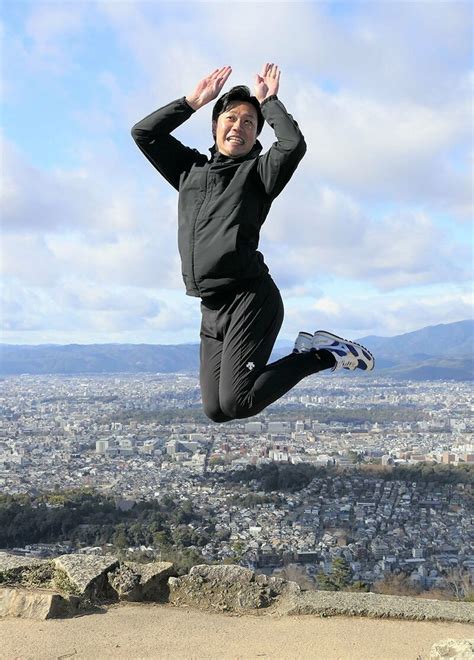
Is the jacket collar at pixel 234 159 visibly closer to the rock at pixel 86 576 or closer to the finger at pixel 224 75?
the finger at pixel 224 75

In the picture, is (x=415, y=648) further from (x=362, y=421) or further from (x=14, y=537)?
(x=362, y=421)

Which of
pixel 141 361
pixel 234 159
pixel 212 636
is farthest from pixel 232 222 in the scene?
pixel 141 361

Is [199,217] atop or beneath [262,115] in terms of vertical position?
beneath

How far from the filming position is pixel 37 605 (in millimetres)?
4617

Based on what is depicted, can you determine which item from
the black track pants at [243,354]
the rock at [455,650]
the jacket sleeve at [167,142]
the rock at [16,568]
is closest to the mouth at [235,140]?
the jacket sleeve at [167,142]

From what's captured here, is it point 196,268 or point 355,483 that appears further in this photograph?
point 355,483

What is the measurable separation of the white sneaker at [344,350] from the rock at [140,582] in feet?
7.05

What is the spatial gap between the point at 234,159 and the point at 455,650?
2849mm

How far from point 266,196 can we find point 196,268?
562mm

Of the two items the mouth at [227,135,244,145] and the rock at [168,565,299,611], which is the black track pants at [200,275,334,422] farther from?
the rock at [168,565,299,611]

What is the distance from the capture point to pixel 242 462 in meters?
28.6

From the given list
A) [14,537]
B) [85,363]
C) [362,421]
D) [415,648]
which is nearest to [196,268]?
[415,648]

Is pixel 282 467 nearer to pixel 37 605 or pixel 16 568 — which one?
pixel 16 568

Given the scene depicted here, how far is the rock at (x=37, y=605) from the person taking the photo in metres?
4.58
